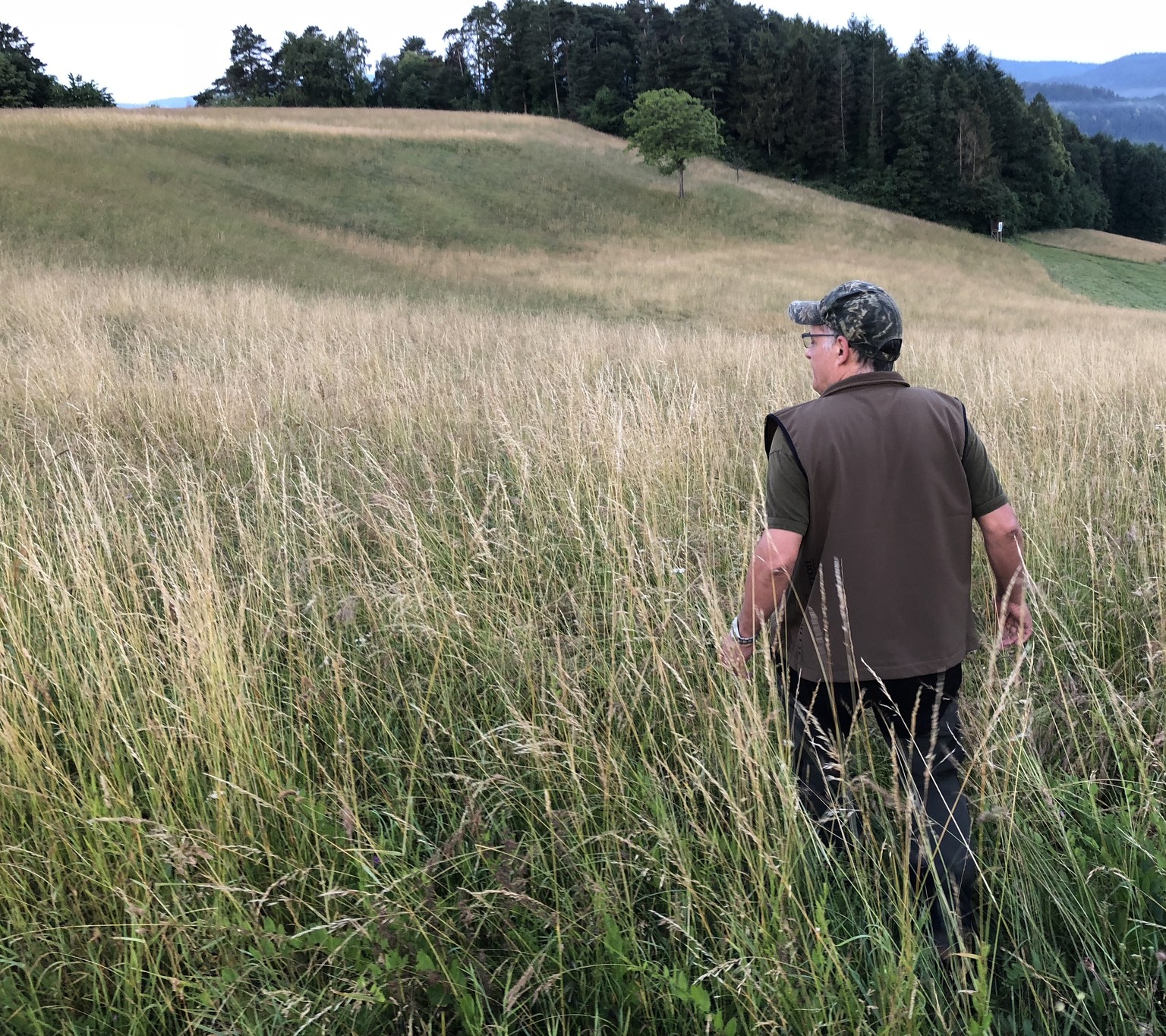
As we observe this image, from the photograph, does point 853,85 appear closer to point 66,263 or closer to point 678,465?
point 66,263

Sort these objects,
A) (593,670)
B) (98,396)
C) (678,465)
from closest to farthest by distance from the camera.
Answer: (593,670) < (678,465) < (98,396)

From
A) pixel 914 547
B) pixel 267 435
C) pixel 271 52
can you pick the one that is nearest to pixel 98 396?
pixel 267 435

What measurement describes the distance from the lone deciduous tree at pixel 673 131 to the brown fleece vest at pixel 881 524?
4492 centimetres

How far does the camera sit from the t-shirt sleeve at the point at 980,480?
87.5 inches

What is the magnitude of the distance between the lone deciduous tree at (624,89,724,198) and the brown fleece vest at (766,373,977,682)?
4492 cm

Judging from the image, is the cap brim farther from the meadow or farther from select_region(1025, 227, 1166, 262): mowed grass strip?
select_region(1025, 227, 1166, 262): mowed grass strip

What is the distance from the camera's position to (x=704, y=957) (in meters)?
1.79

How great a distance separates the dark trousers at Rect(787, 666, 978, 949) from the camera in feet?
6.46

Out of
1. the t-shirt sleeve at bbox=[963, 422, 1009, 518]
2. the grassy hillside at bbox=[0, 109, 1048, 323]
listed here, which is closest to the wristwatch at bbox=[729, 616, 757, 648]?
the t-shirt sleeve at bbox=[963, 422, 1009, 518]

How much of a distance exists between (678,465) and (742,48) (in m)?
79.7

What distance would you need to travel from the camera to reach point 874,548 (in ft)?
6.86

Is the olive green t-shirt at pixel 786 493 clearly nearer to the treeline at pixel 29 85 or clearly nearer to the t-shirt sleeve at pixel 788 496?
the t-shirt sleeve at pixel 788 496

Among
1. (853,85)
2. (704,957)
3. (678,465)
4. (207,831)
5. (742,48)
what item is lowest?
(704,957)

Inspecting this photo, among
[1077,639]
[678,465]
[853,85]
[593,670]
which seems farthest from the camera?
[853,85]
